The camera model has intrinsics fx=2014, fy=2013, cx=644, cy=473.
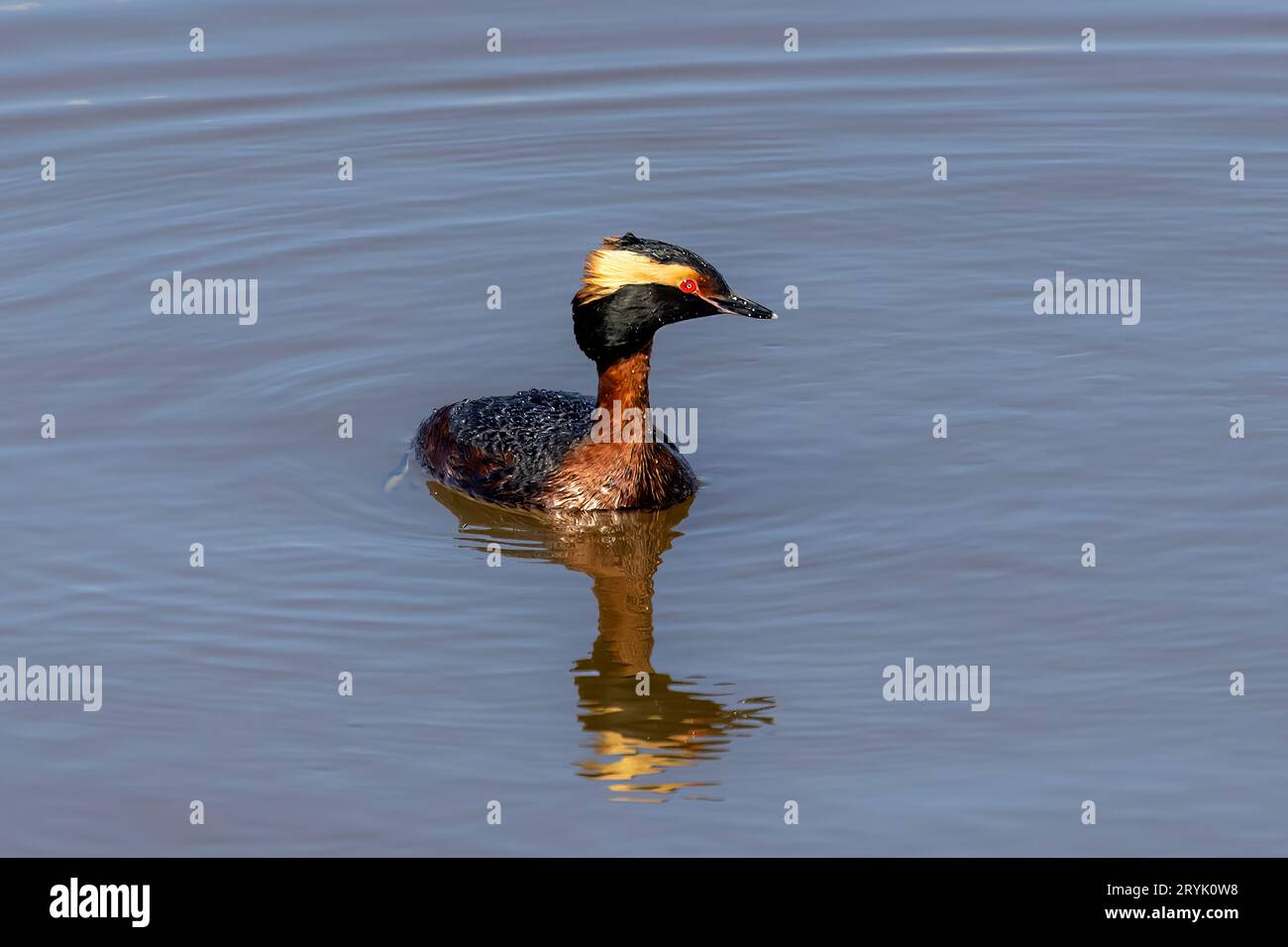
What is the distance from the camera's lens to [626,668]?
1190cm

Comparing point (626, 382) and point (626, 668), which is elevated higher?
point (626, 382)

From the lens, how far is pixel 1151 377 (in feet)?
50.2

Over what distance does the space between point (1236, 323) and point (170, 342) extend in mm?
8667

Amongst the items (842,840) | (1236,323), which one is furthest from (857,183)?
(842,840)

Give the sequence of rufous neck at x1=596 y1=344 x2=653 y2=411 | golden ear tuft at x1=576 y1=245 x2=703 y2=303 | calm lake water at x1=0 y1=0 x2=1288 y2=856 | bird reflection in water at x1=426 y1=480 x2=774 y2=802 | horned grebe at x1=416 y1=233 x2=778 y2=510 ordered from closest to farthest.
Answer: calm lake water at x1=0 y1=0 x2=1288 y2=856 < bird reflection in water at x1=426 y1=480 x2=774 y2=802 < golden ear tuft at x1=576 y1=245 x2=703 y2=303 < horned grebe at x1=416 y1=233 x2=778 y2=510 < rufous neck at x1=596 y1=344 x2=653 y2=411

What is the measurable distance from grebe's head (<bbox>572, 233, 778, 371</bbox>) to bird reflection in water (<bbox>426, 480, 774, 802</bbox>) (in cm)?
135

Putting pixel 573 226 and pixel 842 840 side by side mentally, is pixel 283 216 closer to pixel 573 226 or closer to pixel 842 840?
pixel 573 226

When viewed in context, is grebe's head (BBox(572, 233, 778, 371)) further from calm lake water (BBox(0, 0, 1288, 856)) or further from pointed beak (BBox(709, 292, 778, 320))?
calm lake water (BBox(0, 0, 1288, 856))

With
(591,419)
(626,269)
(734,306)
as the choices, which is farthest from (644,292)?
(591,419)

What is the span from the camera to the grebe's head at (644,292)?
12.9m

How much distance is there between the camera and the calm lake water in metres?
10.4

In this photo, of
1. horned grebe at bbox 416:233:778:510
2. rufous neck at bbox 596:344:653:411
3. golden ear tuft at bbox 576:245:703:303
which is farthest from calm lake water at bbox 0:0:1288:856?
golden ear tuft at bbox 576:245:703:303

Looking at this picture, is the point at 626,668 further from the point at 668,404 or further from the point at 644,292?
the point at 668,404

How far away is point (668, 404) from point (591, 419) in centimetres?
166
